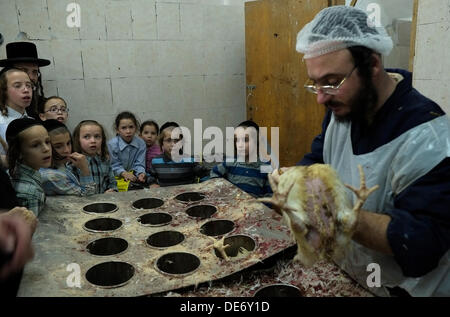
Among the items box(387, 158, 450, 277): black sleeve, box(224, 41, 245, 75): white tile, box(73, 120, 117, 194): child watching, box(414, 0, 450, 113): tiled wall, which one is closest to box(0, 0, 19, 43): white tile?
box(73, 120, 117, 194): child watching

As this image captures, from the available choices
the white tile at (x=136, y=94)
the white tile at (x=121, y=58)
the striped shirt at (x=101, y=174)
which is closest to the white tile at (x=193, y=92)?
the white tile at (x=136, y=94)

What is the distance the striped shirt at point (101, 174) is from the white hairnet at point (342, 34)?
2.51m

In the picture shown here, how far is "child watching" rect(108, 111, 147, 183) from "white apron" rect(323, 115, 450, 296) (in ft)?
10.2

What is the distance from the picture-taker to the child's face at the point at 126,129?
433 centimetres

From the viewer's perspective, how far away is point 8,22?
4266 mm

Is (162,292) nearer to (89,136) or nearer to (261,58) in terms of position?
(89,136)

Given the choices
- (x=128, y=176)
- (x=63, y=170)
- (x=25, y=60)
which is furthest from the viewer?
(x=128, y=176)

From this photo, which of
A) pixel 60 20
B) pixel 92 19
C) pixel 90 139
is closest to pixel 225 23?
pixel 92 19

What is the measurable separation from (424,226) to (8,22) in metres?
4.98

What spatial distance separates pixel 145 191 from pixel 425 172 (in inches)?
77.5

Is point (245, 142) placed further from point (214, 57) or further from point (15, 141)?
point (214, 57)

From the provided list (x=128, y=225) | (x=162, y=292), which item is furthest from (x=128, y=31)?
(x=162, y=292)

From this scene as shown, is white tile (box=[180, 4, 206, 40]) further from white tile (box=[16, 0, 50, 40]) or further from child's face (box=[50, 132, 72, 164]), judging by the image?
child's face (box=[50, 132, 72, 164])

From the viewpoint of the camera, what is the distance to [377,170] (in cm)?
150
